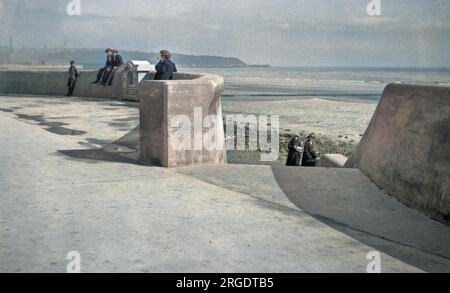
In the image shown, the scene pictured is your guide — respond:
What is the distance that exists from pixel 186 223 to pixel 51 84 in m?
19.9

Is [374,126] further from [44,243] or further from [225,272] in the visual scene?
[44,243]

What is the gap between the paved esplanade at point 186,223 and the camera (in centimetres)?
375

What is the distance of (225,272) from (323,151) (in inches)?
540

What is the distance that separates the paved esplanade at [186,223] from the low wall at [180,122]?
0.31m

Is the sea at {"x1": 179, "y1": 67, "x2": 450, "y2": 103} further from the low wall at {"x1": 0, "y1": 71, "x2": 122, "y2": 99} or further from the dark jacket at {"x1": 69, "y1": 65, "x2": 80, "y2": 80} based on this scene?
the dark jacket at {"x1": 69, "y1": 65, "x2": 80, "y2": 80}

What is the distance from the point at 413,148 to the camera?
19.1 feet

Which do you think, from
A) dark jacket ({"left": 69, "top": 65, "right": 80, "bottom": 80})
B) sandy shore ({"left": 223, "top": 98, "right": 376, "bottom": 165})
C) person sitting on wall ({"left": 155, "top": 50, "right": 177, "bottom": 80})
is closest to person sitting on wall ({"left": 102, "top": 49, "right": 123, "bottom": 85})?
dark jacket ({"left": 69, "top": 65, "right": 80, "bottom": 80})

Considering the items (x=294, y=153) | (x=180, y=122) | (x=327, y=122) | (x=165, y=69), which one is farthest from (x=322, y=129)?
(x=180, y=122)

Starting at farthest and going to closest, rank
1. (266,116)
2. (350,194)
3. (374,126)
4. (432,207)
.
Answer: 1. (266,116)
2. (374,126)
3. (350,194)
4. (432,207)

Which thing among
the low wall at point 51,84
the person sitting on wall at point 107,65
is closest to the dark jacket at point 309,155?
the low wall at point 51,84

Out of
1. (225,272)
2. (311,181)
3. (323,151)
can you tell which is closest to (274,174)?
(311,181)

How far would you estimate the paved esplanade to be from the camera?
12.3 feet

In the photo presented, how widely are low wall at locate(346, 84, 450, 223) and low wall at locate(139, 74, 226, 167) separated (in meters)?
2.30
